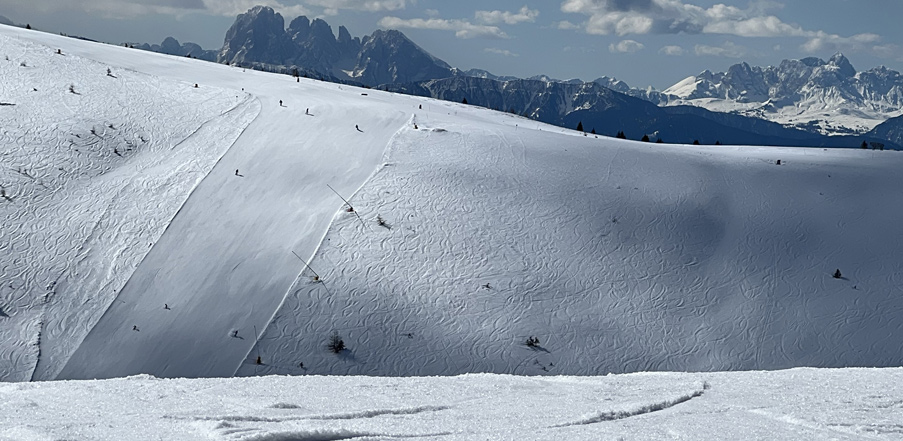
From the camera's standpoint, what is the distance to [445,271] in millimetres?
19562

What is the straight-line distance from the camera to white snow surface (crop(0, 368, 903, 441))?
226 inches

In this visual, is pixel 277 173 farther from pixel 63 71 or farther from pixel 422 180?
pixel 63 71

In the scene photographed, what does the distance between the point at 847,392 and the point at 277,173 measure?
19.2m

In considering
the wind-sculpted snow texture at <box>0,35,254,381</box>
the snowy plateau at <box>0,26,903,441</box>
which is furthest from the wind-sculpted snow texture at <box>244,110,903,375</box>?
the wind-sculpted snow texture at <box>0,35,254,381</box>

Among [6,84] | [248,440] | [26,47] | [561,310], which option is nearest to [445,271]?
[561,310]

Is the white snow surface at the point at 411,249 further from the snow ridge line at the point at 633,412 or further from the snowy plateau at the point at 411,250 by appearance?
the snow ridge line at the point at 633,412

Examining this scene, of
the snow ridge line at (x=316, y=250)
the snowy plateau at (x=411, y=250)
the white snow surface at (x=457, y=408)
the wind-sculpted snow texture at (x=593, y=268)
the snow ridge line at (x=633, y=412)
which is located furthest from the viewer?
the wind-sculpted snow texture at (x=593, y=268)

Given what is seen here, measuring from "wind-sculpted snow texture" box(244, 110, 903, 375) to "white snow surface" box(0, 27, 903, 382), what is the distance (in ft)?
0.22

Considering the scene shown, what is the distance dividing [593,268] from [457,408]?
45.8 feet

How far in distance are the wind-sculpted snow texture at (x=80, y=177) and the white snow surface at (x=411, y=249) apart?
0.08 meters

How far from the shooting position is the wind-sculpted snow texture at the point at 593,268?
17.5 meters

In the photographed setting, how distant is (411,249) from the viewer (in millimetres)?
20188

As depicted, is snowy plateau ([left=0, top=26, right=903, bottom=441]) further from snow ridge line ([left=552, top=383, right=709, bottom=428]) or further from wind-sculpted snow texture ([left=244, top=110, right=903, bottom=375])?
snow ridge line ([left=552, top=383, right=709, bottom=428])

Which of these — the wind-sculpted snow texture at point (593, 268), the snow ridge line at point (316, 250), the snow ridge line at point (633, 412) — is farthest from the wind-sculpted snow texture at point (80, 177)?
the snow ridge line at point (633, 412)
